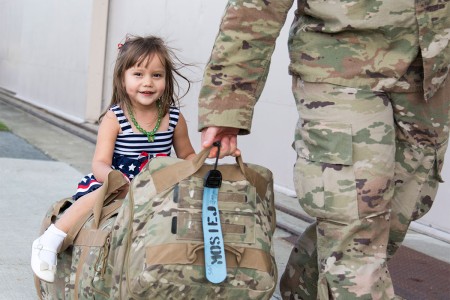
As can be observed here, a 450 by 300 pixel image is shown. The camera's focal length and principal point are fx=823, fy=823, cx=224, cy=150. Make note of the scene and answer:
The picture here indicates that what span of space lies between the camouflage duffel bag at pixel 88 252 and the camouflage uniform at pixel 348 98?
1.89 feet

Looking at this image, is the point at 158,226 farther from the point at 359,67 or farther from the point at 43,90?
the point at 43,90

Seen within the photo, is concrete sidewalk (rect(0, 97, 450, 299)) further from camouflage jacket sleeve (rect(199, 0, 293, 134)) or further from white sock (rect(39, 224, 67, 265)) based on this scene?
camouflage jacket sleeve (rect(199, 0, 293, 134))

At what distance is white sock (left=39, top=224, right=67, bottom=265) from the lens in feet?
10.7

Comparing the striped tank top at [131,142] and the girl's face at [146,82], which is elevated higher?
the girl's face at [146,82]

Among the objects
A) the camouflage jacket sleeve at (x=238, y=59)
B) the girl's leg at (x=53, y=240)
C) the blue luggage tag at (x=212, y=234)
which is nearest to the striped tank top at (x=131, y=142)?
the girl's leg at (x=53, y=240)

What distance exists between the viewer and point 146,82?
3.58 meters

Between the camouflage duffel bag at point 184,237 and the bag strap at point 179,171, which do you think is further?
the bag strap at point 179,171

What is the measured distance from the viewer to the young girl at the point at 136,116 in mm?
3553

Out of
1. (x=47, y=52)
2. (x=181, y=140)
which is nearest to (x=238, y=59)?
(x=181, y=140)

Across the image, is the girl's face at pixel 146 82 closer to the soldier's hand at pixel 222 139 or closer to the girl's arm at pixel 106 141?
the girl's arm at pixel 106 141

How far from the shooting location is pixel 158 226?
8.69ft

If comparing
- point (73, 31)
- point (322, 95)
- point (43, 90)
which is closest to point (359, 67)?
point (322, 95)

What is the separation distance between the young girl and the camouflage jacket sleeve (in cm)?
78

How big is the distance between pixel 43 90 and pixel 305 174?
35.9 feet
